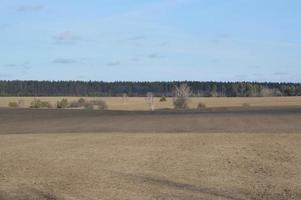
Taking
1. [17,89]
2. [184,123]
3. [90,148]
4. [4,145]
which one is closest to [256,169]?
[90,148]

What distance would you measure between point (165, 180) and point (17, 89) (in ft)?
580

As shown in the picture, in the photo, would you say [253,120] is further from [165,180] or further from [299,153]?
[165,180]

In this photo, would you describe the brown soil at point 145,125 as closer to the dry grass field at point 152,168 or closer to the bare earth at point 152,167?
the bare earth at point 152,167

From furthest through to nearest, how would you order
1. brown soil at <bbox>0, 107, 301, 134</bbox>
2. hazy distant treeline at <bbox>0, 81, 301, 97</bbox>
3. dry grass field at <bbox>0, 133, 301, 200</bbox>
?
hazy distant treeline at <bbox>0, 81, 301, 97</bbox> < brown soil at <bbox>0, 107, 301, 134</bbox> < dry grass field at <bbox>0, 133, 301, 200</bbox>

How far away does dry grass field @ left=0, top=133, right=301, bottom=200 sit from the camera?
1422 cm

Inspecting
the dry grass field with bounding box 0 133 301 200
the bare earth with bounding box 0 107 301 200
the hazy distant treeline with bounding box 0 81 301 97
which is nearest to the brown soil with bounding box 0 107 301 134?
the bare earth with bounding box 0 107 301 200

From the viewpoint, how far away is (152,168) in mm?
18859

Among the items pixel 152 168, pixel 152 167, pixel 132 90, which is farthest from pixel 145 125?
pixel 132 90

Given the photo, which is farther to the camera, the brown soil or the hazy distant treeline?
the hazy distant treeline

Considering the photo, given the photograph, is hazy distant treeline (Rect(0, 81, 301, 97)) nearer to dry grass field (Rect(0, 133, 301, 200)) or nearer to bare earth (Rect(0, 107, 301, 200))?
bare earth (Rect(0, 107, 301, 200))

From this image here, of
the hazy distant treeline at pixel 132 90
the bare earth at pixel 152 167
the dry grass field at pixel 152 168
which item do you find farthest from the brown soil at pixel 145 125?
the hazy distant treeline at pixel 132 90

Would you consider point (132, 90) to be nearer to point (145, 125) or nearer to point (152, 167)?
point (145, 125)

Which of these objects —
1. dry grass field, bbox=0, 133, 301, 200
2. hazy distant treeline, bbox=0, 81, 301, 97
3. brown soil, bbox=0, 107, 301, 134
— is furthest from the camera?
hazy distant treeline, bbox=0, 81, 301, 97

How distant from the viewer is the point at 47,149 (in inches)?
968
